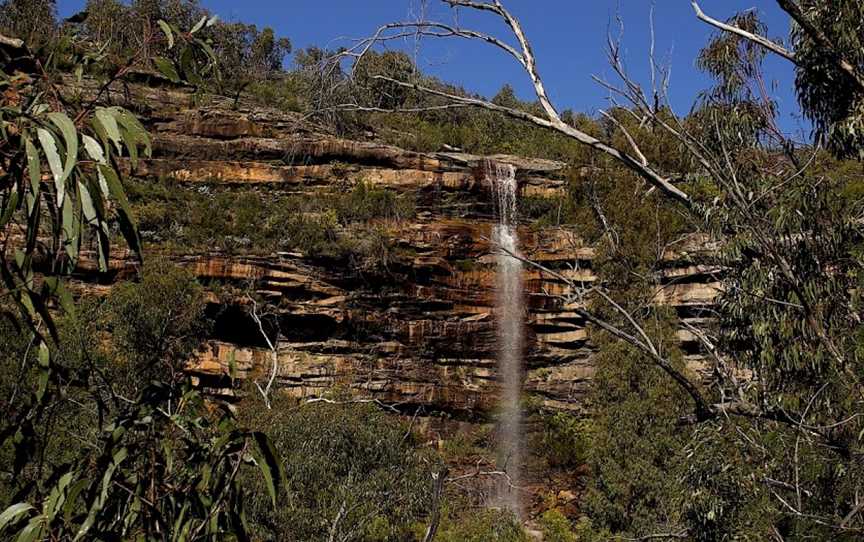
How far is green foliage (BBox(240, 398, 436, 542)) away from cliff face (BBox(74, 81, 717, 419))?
5792mm

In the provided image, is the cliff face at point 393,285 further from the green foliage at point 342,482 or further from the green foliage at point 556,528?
the green foliage at point 342,482

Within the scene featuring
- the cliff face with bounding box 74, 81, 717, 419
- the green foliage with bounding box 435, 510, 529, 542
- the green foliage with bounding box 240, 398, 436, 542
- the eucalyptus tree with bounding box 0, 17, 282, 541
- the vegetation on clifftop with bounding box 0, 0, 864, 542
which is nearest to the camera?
the eucalyptus tree with bounding box 0, 17, 282, 541

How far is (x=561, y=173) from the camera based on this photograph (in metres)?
21.7

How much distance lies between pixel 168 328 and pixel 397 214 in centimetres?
616

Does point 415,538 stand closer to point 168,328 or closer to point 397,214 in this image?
point 168,328

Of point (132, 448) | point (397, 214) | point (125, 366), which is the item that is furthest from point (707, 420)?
point (397, 214)

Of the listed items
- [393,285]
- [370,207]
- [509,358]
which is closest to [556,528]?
[509,358]

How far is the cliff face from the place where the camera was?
18453mm

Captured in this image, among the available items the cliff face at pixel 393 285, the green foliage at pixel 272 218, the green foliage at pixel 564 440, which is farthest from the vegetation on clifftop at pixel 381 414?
the green foliage at pixel 272 218

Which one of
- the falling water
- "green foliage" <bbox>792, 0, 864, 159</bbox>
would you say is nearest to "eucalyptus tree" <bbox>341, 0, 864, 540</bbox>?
"green foliage" <bbox>792, 0, 864, 159</bbox>

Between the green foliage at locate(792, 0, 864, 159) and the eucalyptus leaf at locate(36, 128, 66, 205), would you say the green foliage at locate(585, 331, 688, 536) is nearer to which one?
the green foliage at locate(792, 0, 864, 159)

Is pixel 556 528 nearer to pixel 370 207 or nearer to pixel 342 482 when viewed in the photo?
pixel 342 482

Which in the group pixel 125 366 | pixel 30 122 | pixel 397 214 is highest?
pixel 397 214

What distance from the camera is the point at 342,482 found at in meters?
11.1
